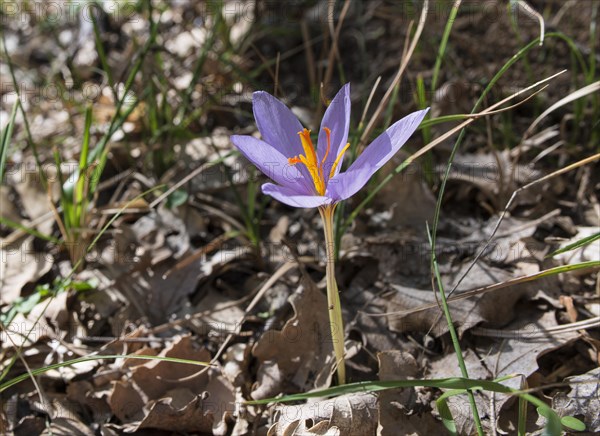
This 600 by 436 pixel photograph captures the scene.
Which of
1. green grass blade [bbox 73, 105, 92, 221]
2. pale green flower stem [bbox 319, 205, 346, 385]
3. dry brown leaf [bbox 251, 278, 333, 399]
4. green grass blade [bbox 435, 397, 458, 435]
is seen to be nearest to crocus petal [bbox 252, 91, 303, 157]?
pale green flower stem [bbox 319, 205, 346, 385]

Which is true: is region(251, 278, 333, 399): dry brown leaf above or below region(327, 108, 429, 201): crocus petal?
below

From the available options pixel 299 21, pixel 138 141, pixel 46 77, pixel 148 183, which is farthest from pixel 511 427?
pixel 46 77

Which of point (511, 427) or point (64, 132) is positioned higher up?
point (64, 132)

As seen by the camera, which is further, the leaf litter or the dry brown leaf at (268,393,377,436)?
the leaf litter

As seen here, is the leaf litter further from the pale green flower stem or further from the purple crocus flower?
the purple crocus flower

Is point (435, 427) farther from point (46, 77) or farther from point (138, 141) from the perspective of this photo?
point (46, 77)

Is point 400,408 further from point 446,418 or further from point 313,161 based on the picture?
point 313,161

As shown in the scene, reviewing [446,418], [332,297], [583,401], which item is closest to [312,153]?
[332,297]
